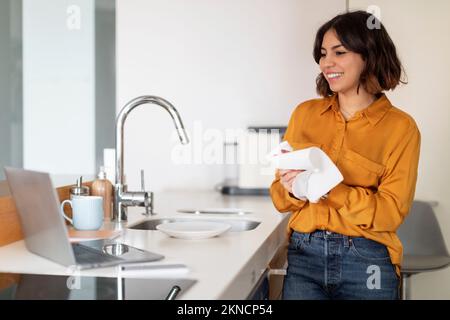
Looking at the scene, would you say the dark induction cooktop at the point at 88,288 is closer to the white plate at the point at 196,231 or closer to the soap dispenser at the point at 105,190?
the white plate at the point at 196,231

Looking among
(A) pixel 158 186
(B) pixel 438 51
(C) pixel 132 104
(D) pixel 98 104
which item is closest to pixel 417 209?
(B) pixel 438 51

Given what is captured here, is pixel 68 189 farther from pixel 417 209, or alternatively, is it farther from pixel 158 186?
pixel 417 209

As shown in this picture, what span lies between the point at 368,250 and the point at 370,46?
53 centimetres

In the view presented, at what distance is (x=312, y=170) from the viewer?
138 cm

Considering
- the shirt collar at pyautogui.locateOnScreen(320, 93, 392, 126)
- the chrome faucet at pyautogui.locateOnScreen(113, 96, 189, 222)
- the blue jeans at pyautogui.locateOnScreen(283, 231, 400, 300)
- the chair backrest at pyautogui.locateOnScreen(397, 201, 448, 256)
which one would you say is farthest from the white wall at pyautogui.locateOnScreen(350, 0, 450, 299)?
the chrome faucet at pyautogui.locateOnScreen(113, 96, 189, 222)

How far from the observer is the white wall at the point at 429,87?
8.32 feet

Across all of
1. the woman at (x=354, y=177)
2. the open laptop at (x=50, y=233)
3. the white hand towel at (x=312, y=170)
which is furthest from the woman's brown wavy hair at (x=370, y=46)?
the open laptop at (x=50, y=233)

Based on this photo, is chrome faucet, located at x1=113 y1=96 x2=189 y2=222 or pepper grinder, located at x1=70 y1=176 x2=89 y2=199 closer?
pepper grinder, located at x1=70 y1=176 x2=89 y2=199

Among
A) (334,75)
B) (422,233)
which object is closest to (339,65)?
(334,75)

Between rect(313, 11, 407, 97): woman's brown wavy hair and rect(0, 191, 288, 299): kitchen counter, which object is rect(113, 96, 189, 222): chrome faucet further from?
rect(313, 11, 407, 97): woman's brown wavy hair

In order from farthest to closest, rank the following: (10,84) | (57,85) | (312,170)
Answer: (57,85)
(10,84)
(312,170)

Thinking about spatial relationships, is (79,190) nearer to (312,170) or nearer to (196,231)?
(196,231)

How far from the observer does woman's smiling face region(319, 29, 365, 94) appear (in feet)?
5.13

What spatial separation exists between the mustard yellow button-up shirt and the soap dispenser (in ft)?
1.60
